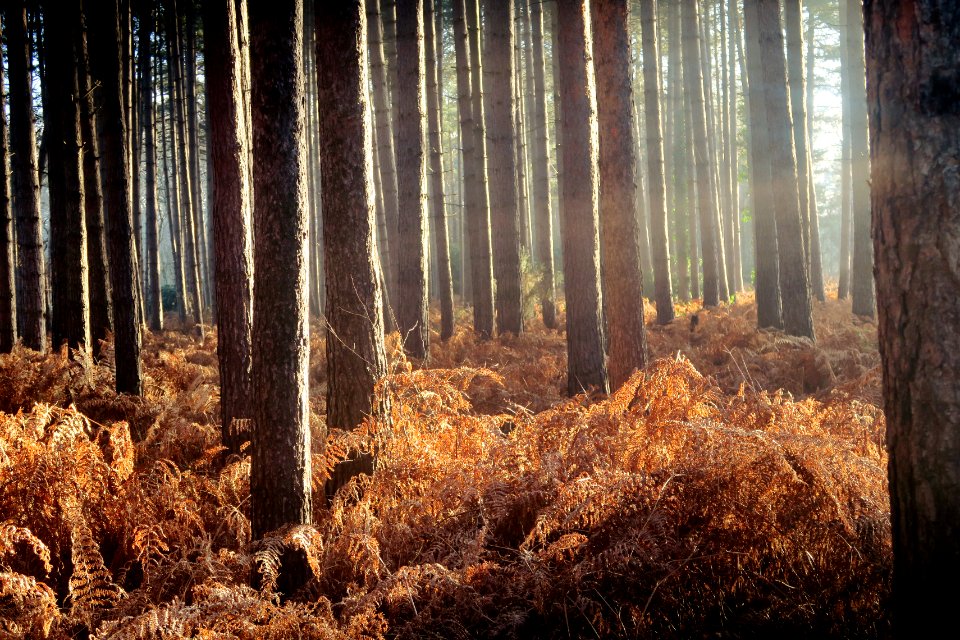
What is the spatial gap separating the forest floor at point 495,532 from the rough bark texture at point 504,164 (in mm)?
9267

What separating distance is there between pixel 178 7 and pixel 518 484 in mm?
21229

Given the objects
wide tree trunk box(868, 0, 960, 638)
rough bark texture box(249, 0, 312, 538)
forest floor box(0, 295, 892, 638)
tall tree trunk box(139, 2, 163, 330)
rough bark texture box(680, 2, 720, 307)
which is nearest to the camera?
wide tree trunk box(868, 0, 960, 638)

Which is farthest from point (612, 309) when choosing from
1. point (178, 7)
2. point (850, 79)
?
point (178, 7)

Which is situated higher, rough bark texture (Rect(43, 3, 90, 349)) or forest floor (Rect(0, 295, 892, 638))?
rough bark texture (Rect(43, 3, 90, 349))

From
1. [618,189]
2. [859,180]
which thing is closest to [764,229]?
[859,180]

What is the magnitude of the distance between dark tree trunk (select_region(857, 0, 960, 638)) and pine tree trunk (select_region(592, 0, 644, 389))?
561 centimetres

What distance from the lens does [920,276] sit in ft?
8.11

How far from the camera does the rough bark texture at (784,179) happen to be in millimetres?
12406

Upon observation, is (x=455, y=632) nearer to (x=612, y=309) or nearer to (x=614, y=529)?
(x=614, y=529)

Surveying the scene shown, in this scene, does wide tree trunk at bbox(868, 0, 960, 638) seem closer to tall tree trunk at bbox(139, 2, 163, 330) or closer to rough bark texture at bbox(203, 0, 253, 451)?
rough bark texture at bbox(203, 0, 253, 451)

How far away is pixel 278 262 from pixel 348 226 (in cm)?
154

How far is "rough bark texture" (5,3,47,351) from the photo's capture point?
35.4ft

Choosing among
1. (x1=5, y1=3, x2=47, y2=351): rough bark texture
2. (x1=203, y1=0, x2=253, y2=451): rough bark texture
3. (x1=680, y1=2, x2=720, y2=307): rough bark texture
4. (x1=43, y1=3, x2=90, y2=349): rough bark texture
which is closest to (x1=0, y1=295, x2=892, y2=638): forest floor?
(x1=203, y1=0, x2=253, y2=451): rough bark texture

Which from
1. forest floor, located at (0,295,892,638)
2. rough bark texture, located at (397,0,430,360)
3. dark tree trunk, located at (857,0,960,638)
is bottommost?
forest floor, located at (0,295,892,638)
